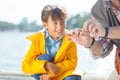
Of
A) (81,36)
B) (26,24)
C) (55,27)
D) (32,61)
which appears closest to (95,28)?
(81,36)

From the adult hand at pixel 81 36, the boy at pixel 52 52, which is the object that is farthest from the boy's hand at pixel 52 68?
the adult hand at pixel 81 36

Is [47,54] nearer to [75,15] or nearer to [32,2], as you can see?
[75,15]

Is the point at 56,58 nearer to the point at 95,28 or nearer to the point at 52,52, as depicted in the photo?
the point at 52,52

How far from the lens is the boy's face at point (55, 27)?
1.66 meters

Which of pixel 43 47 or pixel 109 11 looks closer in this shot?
pixel 109 11

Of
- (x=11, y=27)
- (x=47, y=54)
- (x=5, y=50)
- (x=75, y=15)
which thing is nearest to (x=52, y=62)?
(x=47, y=54)

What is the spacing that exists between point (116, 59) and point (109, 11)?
0.24 metres

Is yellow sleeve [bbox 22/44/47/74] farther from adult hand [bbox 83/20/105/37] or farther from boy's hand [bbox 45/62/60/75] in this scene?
adult hand [bbox 83/20/105/37]

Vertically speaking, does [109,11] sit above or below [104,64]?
above

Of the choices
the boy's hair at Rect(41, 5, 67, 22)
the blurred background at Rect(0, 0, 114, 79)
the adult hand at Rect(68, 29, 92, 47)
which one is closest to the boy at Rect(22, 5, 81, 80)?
the boy's hair at Rect(41, 5, 67, 22)

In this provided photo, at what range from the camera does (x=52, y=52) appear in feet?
5.62

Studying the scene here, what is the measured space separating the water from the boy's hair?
47 centimetres

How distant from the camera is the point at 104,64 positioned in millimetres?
2230

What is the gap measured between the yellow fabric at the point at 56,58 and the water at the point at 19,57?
41 centimetres
